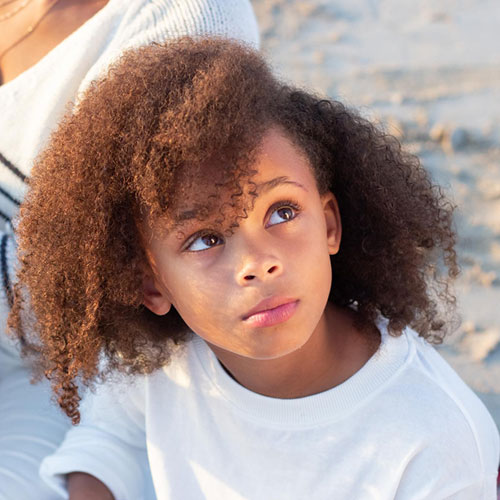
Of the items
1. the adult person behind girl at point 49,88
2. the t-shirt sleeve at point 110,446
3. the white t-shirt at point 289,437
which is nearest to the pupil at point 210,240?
the white t-shirt at point 289,437

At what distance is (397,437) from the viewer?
4.20ft

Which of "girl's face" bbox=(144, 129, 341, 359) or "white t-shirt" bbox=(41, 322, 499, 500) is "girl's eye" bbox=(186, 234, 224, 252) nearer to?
"girl's face" bbox=(144, 129, 341, 359)

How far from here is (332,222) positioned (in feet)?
4.46

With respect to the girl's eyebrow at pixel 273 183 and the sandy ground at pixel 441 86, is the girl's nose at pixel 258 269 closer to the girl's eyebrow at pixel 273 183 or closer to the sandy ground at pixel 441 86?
the girl's eyebrow at pixel 273 183

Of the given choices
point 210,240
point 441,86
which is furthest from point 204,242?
point 441,86

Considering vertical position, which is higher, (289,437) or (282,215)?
(282,215)

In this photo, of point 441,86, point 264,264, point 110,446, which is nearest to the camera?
point 264,264

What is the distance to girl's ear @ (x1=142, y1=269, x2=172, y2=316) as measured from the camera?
1.35 metres

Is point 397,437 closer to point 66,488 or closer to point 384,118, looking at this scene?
point 66,488

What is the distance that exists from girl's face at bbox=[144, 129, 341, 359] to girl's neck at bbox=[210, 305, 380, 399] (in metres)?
0.16

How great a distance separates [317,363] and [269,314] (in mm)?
251

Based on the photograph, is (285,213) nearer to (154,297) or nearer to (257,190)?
(257,190)

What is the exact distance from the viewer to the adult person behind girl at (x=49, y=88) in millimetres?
1670

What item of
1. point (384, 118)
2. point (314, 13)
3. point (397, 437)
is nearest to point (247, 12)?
point (397, 437)
